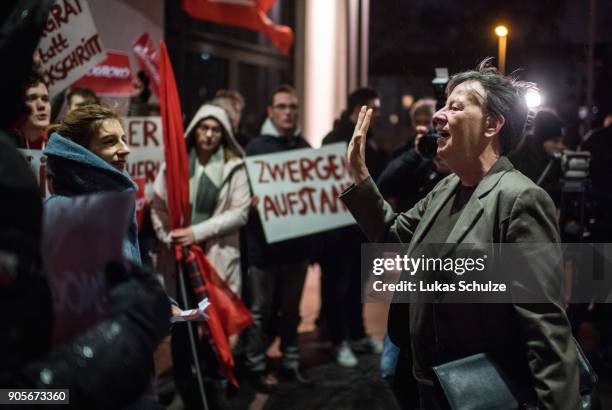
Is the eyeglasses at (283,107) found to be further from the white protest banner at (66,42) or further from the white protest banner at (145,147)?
the white protest banner at (66,42)

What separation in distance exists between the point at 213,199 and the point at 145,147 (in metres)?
0.74

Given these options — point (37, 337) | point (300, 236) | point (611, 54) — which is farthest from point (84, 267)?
point (611, 54)

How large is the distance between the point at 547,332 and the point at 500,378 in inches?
8.2

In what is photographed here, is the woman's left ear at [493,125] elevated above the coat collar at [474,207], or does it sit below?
above

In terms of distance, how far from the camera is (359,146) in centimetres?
246

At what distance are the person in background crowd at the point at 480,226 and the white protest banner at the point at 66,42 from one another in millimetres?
2547

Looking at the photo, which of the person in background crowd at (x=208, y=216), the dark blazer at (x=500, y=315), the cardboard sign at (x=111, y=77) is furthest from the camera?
the cardboard sign at (x=111, y=77)

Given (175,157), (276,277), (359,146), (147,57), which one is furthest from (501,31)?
(147,57)

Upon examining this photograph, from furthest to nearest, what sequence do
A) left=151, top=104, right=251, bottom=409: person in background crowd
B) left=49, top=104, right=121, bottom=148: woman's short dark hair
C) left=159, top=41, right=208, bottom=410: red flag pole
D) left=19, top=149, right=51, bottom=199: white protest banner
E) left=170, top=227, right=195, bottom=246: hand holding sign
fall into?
left=151, top=104, right=251, bottom=409: person in background crowd < left=170, top=227, right=195, bottom=246: hand holding sign < left=159, top=41, right=208, bottom=410: red flag pole < left=19, top=149, right=51, bottom=199: white protest banner < left=49, top=104, right=121, bottom=148: woman's short dark hair

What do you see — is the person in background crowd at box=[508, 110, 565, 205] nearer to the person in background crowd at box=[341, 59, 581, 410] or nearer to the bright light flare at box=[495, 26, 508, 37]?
the bright light flare at box=[495, 26, 508, 37]

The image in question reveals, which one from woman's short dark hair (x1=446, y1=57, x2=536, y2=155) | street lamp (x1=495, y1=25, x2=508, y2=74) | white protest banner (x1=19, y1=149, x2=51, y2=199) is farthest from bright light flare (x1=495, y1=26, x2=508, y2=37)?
white protest banner (x1=19, y1=149, x2=51, y2=199)

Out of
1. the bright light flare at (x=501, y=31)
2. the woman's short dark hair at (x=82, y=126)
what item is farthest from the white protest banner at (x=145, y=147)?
the bright light flare at (x=501, y=31)

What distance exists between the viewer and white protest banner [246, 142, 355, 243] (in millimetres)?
5246

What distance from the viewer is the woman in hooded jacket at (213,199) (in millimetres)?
4781
